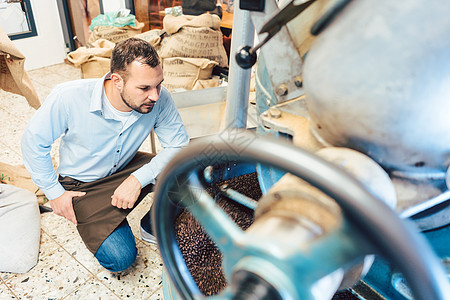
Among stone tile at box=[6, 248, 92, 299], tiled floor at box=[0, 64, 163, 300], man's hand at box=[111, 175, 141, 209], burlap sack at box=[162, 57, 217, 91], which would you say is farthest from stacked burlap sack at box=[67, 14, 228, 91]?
stone tile at box=[6, 248, 92, 299]

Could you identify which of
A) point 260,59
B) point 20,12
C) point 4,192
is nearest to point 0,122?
point 4,192

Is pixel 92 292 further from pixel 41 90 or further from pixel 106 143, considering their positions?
pixel 41 90

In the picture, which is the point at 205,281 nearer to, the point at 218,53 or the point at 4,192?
the point at 4,192

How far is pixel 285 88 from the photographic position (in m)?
0.86

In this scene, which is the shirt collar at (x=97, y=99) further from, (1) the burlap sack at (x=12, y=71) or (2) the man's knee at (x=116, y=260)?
(2) the man's knee at (x=116, y=260)

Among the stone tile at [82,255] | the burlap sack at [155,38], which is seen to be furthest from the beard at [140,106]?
the burlap sack at [155,38]

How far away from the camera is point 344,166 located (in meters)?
0.55

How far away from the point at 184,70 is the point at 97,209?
1410 millimetres

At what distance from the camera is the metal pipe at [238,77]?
1016 millimetres

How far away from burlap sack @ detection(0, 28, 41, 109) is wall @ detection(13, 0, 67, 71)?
2.26 m

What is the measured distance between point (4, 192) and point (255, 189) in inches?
→ 40.8

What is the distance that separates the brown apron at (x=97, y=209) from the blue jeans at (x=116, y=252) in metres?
0.02

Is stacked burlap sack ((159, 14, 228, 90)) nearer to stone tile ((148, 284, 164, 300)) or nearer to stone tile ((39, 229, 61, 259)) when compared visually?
stone tile ((39, 229, 61, 259))

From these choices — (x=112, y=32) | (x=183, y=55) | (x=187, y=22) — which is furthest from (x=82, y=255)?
(x=112, y=32)
